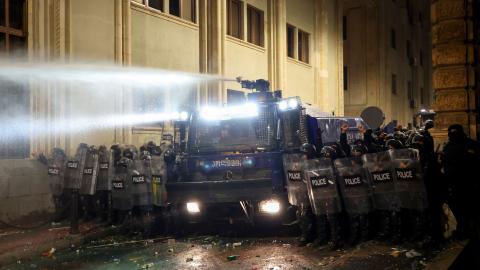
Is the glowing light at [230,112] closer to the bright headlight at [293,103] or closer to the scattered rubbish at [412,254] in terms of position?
the bright headlight at [293,103]

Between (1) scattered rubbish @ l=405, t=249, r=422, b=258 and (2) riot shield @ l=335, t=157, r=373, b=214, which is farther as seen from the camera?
(2) riot shield @ l=335, t=157, r=373, b=214

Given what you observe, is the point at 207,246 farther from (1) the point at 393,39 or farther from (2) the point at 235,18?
(1) the point at 393,39

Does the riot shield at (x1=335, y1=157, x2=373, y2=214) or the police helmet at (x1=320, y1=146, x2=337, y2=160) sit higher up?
the police helmet at (x1=320, y1=146, x2=337, y2=160)

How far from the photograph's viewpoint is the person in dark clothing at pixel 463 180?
723 cm

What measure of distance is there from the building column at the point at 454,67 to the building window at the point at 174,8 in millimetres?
8219

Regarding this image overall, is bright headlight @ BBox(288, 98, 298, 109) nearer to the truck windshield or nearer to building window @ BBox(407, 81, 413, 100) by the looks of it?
the truck windshield

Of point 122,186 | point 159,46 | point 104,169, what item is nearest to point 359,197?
point 122,186

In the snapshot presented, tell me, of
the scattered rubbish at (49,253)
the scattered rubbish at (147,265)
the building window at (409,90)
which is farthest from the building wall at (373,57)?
the scattered rubbish at (147,265)

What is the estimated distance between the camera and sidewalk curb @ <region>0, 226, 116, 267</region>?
303 inches

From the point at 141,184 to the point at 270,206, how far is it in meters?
2.56

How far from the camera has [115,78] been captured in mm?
13539

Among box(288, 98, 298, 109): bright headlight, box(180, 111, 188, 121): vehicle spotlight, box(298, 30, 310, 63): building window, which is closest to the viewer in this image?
box(288, 98, 298, 109): bright headlight

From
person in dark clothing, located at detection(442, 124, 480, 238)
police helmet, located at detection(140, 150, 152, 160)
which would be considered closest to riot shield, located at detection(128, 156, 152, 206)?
police helmet, located at detection(140, 150, 152, 160)

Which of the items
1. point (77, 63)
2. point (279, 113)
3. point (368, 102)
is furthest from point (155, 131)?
point (368, 102)
